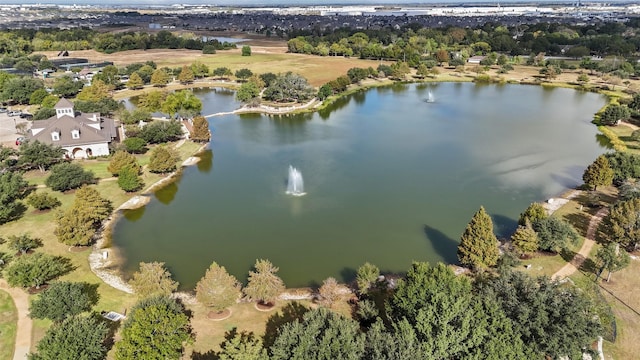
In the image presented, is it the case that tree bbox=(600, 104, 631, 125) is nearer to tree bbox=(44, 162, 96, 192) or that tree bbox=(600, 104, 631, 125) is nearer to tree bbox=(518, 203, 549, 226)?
tree bbox=(518, 203, 549, 226)

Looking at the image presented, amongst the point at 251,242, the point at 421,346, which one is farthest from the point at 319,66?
the point at 421,346

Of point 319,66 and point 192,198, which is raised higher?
point 319,66

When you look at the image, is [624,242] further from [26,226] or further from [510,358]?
[26,226]

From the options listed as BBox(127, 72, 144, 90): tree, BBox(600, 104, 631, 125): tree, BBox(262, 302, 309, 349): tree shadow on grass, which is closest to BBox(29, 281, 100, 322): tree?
BBox(262, 302, 309, 349): tree shadow on grass

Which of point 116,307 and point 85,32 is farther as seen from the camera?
point 85,32

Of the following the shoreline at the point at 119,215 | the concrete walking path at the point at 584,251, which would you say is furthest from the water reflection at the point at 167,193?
the concrete walking path at the point at 584,251

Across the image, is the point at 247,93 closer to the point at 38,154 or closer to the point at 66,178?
the point at 38,154
